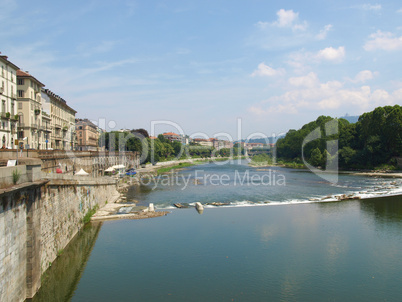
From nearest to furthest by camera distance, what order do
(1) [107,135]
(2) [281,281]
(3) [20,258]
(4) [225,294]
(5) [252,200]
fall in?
1. (3) [20,258]
2. (4) [225,294]
3. (2) [281,281]
4. (5) [252,200]
5. (1) [107,135]

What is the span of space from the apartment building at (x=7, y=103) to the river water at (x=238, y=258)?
2213 cm

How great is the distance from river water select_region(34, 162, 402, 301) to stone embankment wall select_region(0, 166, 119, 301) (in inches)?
47.8

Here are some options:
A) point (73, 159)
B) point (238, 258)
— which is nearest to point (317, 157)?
point (73, 159)

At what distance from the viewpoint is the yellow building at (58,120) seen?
2373 inches

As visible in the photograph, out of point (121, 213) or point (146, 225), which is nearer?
point (146, 225)

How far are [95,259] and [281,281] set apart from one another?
11905mm

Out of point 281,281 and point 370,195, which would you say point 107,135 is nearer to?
point 370,195

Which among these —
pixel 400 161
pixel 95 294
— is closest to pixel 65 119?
pixel 95 294

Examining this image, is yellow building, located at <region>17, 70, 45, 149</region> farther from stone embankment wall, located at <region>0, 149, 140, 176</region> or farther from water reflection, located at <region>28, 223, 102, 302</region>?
water reflection, located at <region>28, 223, 102, 302</region>

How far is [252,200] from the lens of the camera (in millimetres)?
41438

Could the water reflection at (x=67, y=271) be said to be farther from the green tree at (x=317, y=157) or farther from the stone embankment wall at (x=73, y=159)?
the green tree at (x=317, y=157)

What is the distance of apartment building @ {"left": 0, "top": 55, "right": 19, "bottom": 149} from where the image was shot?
128 feet

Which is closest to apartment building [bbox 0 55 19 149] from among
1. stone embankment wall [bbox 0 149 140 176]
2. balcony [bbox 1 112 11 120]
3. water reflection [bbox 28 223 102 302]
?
balcony [bbox 1 112 11 120]

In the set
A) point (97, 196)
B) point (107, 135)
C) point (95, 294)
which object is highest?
point (107, 135)
